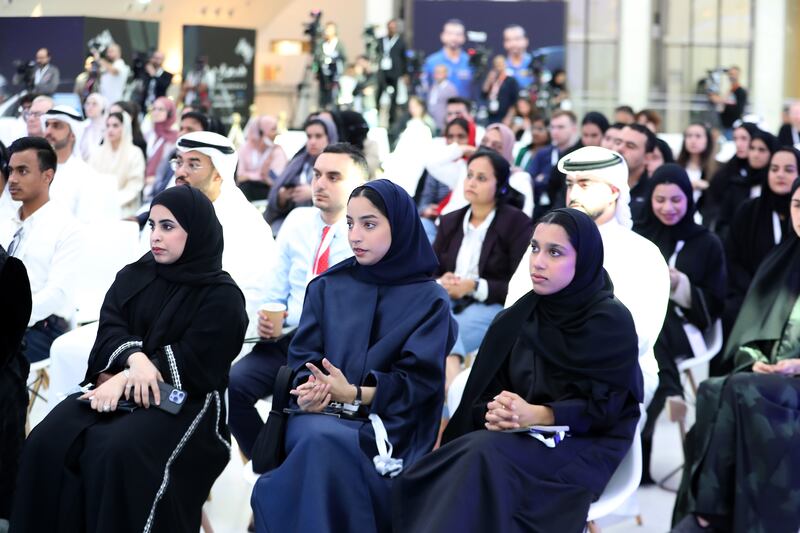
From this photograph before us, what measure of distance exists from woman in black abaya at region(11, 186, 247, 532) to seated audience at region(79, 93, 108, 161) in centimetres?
466

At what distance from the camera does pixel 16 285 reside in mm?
3422

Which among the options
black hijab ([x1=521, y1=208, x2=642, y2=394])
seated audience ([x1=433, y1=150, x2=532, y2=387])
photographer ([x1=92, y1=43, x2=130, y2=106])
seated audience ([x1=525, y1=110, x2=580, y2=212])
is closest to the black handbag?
black hijab ([x1=521, y1=208, x2=642, y2=394])

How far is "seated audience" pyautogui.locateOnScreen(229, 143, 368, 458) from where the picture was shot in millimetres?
3881

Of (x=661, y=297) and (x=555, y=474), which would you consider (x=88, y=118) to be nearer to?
(x=661, y=297)

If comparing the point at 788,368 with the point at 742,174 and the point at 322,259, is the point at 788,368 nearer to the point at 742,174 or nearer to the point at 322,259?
the point at 322,259

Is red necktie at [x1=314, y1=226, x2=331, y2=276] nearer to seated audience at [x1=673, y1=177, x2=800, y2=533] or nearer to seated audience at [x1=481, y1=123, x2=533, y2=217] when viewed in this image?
seated audience at [x1=673, y1=177, x2=800, y2=533]

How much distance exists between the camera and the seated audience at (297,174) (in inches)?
227

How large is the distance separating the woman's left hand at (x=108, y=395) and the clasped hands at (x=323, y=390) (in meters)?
0.51

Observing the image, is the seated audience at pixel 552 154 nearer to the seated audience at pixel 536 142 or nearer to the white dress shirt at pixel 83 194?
the seated audience at pixel 536 142

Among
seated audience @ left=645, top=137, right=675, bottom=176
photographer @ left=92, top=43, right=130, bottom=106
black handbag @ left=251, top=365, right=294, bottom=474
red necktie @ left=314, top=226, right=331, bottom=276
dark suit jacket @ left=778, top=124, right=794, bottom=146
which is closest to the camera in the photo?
black handbag @ left=251, top=365, right=294, bottom=474

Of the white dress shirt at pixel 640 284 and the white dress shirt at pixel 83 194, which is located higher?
the white dress shirt at pixel 83 194

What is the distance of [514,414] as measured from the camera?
3000 mm

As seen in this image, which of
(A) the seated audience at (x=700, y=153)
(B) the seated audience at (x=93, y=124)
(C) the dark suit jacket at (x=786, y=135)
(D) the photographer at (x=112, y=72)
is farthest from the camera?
(C) the dark suit jacket at (x=786, y=135)

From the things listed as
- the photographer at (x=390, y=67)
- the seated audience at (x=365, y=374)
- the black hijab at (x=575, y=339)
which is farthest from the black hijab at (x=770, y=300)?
the photographer at (x=390, y=67)
